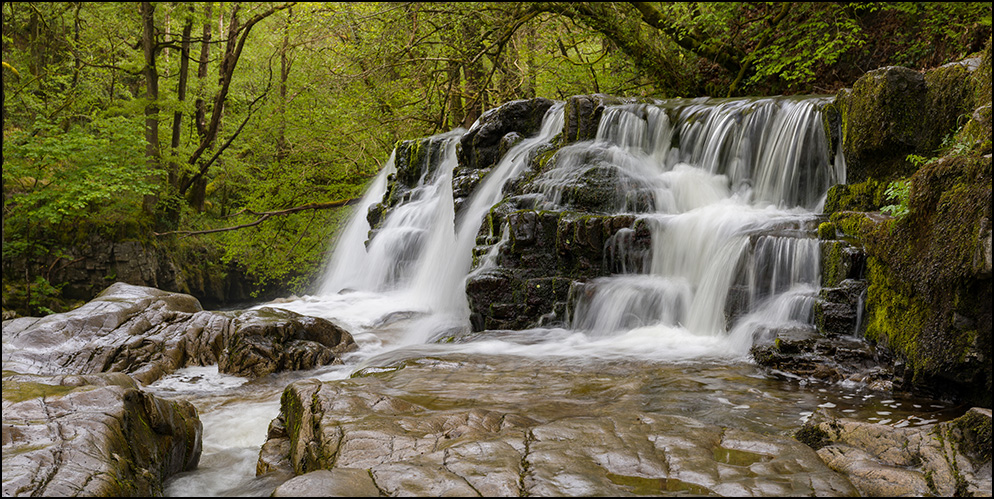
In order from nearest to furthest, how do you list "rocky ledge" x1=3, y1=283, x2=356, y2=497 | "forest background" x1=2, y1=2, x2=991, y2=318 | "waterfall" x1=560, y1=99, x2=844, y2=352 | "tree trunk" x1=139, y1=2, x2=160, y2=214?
"rocky ledge" x1=3, y1=283, x2=356, y2=497 → "waterfall" x1=560, y1=99, x2=844, y2=352 → "forest background" x1=2, y1=2, x2=991, y2=318 → "tree trunk" x1=139, y1=2, x2=160, y2=214

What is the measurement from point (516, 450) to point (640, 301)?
4675mm

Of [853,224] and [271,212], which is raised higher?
[271,212]

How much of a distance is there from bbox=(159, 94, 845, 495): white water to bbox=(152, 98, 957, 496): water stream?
25 mm

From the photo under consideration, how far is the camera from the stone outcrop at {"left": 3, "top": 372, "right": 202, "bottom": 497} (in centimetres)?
291

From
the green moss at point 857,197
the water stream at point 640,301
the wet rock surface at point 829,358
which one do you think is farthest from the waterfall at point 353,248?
the wet rock surface at point 829,358

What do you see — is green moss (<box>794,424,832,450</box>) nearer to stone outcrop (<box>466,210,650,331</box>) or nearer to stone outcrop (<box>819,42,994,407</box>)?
stone outcrop (<box>819,42,994,407</box>)

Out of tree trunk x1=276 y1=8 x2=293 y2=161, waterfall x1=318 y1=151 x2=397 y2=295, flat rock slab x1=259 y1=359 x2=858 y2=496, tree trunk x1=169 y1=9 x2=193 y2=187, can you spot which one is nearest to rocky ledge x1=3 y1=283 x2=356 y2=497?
flat rock slab x1=259 y1=359 x2=858 y2=496

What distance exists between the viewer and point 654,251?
782cm

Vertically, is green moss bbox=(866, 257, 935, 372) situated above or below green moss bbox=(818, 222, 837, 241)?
below

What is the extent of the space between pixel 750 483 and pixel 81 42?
2221cm

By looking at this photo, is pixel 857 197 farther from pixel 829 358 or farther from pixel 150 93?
pixel 150 93

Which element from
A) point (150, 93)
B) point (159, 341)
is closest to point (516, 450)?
point (159, 341)

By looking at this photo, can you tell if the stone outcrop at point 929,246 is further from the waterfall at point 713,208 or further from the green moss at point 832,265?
the waterfall at point 713,208

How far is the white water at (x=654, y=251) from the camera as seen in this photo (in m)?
6.48
